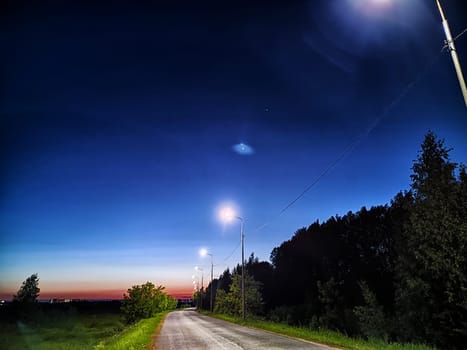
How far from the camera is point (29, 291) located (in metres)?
107

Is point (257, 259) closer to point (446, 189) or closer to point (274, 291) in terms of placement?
point (274, 291)

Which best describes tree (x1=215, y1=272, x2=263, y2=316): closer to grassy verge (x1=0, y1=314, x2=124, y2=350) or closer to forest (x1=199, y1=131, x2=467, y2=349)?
forest (x1=199, y1=131, x2=467, y2=349)

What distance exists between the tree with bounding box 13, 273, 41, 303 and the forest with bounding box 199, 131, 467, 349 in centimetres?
5361

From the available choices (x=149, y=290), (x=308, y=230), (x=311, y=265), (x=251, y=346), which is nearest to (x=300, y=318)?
(x=311, y=265)

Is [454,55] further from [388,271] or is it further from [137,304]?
[388,271]

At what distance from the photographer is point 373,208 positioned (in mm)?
70062

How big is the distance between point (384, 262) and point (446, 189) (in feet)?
155

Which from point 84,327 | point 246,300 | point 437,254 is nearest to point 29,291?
point 84,327

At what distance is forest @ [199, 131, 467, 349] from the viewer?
21234mm

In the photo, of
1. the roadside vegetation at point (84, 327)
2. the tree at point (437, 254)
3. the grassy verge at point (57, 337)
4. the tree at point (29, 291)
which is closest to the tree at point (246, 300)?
the roadside vegetation at point (84, 327)

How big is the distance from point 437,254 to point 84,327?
186ft

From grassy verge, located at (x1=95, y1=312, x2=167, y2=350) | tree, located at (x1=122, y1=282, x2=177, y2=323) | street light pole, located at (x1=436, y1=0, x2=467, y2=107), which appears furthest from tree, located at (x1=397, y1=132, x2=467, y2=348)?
tree, located at (x1=122, y1=282, x2=177, y2=323)

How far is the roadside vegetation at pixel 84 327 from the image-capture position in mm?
21695

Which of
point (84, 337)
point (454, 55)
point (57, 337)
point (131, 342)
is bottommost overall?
point (57, 337)
